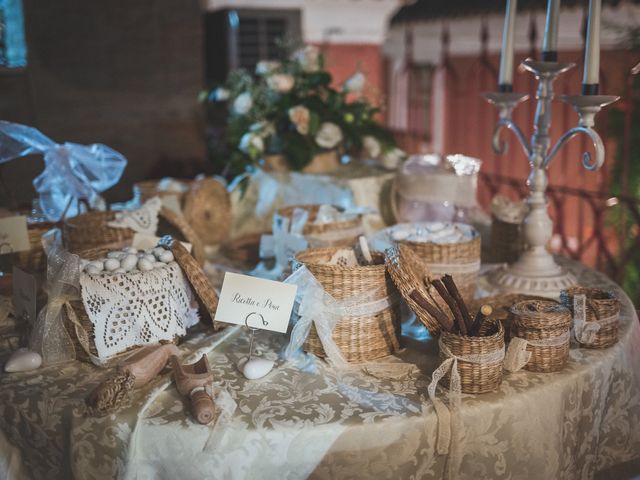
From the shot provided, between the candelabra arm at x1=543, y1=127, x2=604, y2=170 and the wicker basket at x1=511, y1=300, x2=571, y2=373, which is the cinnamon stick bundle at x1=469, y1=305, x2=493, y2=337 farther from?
the candelabra arm at x1=543, y1=127, x2=604, y2=170

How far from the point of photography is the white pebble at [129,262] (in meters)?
1.66

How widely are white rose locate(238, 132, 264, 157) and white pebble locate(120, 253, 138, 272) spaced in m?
1.28

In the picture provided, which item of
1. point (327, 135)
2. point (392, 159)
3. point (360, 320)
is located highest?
point (327, 135)

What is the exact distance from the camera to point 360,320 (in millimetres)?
1598

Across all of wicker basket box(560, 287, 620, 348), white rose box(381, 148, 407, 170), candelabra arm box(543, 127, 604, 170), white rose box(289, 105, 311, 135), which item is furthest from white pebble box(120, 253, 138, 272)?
white rose box(381, 148, 407, 170)

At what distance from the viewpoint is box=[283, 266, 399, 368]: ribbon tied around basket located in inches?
62.0

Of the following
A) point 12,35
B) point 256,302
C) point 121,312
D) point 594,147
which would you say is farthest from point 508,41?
point 12,35

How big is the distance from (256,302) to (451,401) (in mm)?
503

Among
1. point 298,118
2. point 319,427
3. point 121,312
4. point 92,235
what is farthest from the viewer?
point 298,118

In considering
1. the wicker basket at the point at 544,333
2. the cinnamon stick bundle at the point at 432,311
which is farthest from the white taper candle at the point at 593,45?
the cinnamon stick bundle at the point at 432,311

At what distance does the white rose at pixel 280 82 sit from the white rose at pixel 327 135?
0.78ft

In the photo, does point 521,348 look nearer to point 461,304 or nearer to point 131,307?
point 461,304

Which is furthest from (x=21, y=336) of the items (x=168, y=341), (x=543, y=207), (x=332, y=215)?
(x=543, y=207)

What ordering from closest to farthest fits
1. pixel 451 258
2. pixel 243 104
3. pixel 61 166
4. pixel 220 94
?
pixel 451 258, pixel 61 166, pixel 243 104, pixel 220 94
